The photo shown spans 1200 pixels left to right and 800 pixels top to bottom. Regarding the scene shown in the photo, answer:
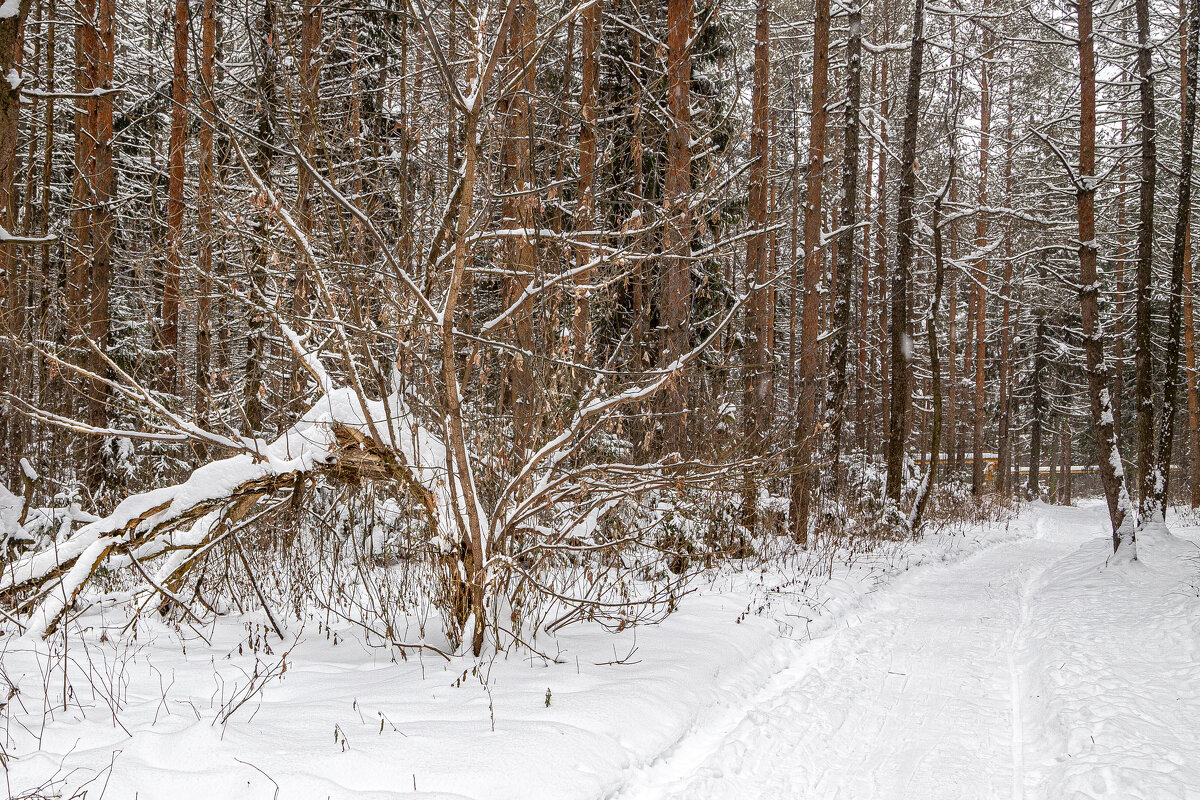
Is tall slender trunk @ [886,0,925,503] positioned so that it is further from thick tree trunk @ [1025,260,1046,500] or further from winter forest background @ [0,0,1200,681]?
thick tree trunk @ [1025,260,1046,500]

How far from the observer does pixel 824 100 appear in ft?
37.9

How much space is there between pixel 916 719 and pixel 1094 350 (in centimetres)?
866

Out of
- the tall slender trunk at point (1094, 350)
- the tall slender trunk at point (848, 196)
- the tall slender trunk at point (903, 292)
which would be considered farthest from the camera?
the tall slender trunk at point (903, 292)

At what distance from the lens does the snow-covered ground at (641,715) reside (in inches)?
119

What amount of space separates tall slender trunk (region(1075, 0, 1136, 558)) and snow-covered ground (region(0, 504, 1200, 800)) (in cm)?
399

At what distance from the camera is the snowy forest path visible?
347cm

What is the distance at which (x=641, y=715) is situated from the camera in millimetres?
3893

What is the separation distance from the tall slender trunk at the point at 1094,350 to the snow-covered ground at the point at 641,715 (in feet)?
13.1

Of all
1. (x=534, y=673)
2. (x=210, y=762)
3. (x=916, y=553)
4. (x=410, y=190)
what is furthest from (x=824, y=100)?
(x=210, y=762)

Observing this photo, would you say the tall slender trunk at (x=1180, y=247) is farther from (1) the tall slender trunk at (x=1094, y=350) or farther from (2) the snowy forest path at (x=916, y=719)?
(2) the snowy forest path at (x=916, y=719)

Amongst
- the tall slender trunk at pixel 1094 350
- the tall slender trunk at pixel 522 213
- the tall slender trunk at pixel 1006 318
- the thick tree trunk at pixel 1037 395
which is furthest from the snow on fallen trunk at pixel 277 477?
the thick tree trunk at pixel 1037 395

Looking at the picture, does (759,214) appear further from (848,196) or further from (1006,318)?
(1006,318)

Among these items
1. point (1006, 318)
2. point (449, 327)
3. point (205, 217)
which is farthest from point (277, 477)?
point (1006, 318)

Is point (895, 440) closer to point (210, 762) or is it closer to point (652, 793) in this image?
point (652, 793)
